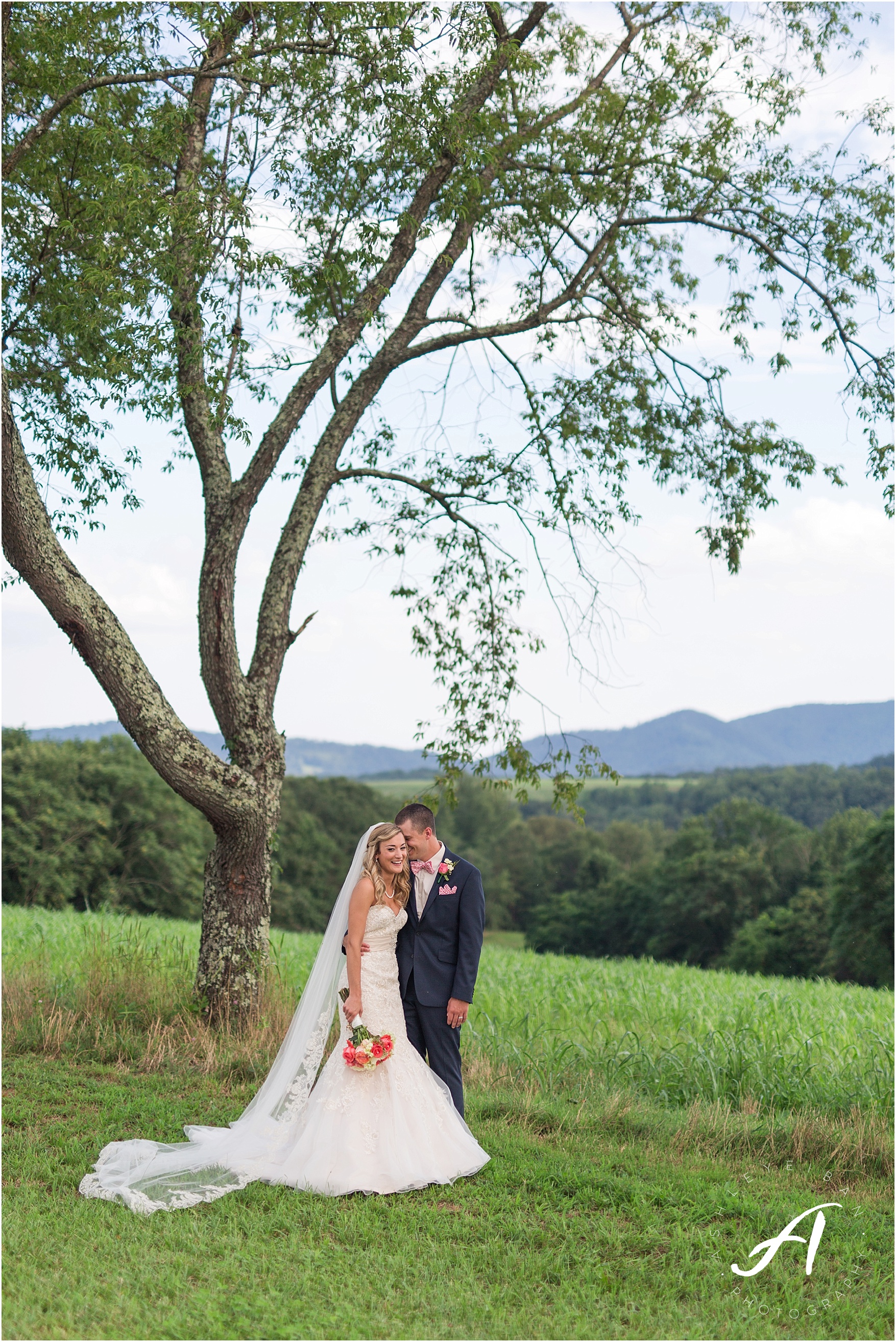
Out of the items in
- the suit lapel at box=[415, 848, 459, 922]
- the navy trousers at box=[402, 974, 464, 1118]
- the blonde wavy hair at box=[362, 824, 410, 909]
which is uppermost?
the blonde wavy hair at box=[362, 824, 410, 909]

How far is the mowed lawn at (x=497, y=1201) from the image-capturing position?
173 inches

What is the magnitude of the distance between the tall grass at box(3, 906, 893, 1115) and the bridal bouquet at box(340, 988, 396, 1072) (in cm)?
233

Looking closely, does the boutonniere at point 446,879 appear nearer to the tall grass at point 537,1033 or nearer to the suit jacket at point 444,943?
the suit jacket at point 444,943

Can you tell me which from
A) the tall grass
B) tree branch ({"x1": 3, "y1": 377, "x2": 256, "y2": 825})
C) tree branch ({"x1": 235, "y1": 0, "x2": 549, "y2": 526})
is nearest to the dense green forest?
the tall grass

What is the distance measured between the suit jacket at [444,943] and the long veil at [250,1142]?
0.46 metres

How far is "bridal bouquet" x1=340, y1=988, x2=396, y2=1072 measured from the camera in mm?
5793

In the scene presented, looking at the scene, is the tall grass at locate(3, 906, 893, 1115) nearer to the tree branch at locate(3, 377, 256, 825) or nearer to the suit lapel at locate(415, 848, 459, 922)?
the tree branch at locate(3, 377, 256, 825)

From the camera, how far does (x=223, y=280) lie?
964 centimetres

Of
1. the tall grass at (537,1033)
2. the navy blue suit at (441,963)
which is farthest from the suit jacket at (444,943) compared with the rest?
the tall grass at (537,1033)

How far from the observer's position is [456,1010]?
6125 millimetres

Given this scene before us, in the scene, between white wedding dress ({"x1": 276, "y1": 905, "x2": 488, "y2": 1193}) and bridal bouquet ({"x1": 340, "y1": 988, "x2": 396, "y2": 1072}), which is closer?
white wedding dress ({"x1": 276, "y1": 905, "x2": 488, "y2": 1193})

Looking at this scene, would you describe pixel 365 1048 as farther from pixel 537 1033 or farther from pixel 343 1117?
pixel 537 1033

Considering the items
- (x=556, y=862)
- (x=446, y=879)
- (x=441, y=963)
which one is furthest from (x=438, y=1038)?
(x=556, y=862)

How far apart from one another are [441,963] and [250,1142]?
1538mm
